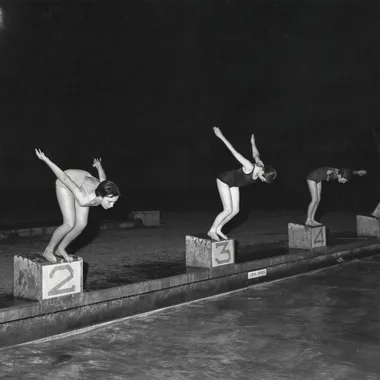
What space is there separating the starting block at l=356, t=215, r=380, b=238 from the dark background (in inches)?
394

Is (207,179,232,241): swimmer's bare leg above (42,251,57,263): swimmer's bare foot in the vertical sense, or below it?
above

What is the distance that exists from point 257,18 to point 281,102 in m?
5.16

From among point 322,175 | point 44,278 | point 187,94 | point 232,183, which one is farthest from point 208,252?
point 187,94

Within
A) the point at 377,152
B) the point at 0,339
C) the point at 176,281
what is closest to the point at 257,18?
the point at 377,152

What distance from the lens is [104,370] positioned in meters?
5.34

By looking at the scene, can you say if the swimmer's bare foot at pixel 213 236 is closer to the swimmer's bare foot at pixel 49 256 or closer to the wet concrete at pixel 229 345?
the wet concrete at pixel 229 345

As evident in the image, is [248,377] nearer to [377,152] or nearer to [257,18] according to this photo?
[257,18]

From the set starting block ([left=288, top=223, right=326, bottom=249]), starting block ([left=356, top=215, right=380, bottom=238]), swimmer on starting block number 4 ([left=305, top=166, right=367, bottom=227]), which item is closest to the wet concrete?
starting block ([left=288, top=223, right=326, bottom=249])

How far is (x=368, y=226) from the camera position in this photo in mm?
13359

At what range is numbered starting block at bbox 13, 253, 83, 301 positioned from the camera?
21.0 ft

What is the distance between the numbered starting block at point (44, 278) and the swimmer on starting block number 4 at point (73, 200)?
164mm

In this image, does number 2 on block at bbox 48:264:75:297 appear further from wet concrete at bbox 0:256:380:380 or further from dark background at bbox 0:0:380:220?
dark background at bbox 0:0:380:220

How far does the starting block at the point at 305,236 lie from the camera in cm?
1101

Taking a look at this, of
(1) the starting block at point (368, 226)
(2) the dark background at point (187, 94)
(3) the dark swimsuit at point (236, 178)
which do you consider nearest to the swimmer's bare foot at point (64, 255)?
(3) the dark swimsuit at point (236, 178)
